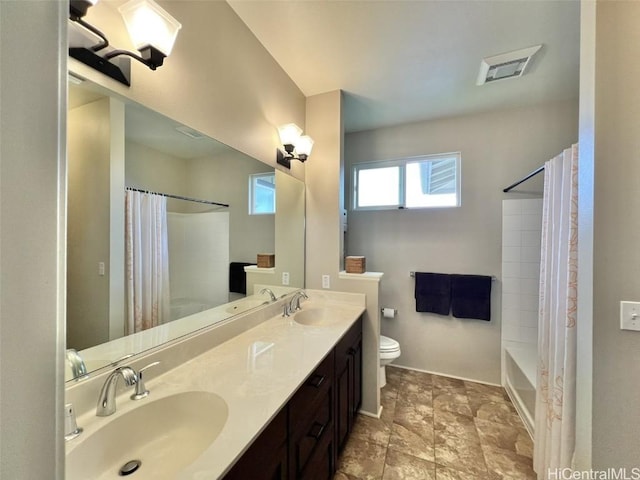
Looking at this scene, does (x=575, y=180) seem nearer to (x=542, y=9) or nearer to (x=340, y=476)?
(x=542, y=9)

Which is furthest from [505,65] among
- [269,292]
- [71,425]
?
[71,425]

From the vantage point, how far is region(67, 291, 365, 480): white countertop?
2.21ft

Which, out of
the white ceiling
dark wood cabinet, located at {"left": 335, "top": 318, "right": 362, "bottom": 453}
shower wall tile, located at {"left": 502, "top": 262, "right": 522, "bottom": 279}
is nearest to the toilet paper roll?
dark wood cabinet, located at {"left": 335, "top": 318, "right": 362, "bottom": 453}

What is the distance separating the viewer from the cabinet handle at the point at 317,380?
1.12 m

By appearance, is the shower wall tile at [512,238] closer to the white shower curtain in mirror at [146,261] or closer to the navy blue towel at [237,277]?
the navy blue towel at [237,277]

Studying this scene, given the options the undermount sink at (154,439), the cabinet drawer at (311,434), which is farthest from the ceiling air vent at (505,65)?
the undermount sink at (154,439)

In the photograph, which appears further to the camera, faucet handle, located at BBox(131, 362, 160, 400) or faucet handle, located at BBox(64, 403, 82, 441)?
faucet handle, located at BBox(131, 362, 160, 400)

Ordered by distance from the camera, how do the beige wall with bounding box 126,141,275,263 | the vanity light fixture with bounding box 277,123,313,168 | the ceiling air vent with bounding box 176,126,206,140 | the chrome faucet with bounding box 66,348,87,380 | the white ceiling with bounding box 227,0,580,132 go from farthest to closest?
the vanity light fixture with bounding box 277,123,313,168, the white ceiling with bounding box 227,0,580,132, the ceiling air vent with bounding box 176,126,206,140, the beige wall with bounding box 126,141,275,263, the chrome faucet with bounding box 66,348,87,380

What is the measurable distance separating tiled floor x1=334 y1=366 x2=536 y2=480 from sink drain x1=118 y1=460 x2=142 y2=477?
1.21 metres

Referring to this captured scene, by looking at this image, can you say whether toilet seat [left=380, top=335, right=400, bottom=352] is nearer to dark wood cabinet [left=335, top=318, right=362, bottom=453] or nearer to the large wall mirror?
dark wood cabinet [left=335, top=318, right=362, bottom=453]

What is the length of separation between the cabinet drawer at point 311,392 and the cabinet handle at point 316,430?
0.09m

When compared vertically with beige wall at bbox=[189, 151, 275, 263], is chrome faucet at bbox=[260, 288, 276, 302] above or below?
→ below

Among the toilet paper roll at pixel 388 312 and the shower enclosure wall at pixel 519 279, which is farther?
the toilet paper roll at pixel 388 312

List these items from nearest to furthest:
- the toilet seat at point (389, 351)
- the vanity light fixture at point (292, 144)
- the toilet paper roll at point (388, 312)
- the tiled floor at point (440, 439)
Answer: the tiled floor at point (440, 439), the vanity light fixture at point (292, 144), the toilet seat at point (389, 351), the toilet paper roll at point (388, 312)
